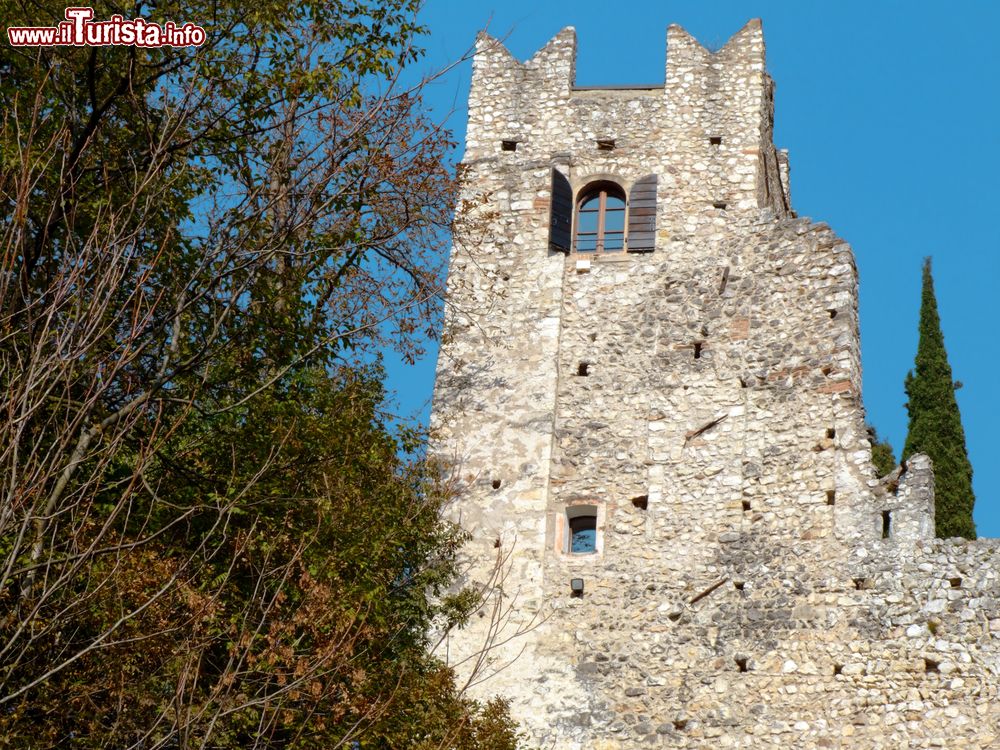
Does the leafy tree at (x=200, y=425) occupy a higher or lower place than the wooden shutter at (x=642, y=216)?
lower

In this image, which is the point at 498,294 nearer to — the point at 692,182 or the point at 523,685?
the point at 692,182

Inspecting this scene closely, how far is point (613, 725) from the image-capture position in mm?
19344

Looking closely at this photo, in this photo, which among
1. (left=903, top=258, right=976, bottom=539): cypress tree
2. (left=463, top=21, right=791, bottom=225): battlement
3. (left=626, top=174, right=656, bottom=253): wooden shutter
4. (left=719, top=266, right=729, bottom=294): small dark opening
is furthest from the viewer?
(left=903, top=258, right=976, bottom=539): cypress tree

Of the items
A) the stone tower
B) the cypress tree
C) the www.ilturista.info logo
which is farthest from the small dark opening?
the www.ilturista.info logo

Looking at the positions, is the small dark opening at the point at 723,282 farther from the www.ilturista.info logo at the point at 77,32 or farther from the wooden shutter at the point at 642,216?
A: the www.ilturista.info logo at the point at 77,32

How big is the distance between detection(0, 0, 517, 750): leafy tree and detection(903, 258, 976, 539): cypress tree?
7.82 m

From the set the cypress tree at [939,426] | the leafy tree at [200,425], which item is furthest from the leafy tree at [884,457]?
the leafy tree at [200,425]

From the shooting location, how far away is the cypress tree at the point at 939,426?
23656 mm

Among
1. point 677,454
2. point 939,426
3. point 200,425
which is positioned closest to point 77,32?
A: point 200,425

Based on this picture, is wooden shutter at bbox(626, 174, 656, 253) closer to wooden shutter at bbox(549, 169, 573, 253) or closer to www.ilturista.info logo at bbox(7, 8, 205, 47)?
wooden shutter at bbox(549, 169, 573, 253)

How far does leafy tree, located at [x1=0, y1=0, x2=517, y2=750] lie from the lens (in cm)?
1215

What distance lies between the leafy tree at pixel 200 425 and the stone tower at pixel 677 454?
6.08 feet

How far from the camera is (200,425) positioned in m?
17.0

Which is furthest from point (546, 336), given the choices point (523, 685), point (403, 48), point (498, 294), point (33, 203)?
point (33, 203)
